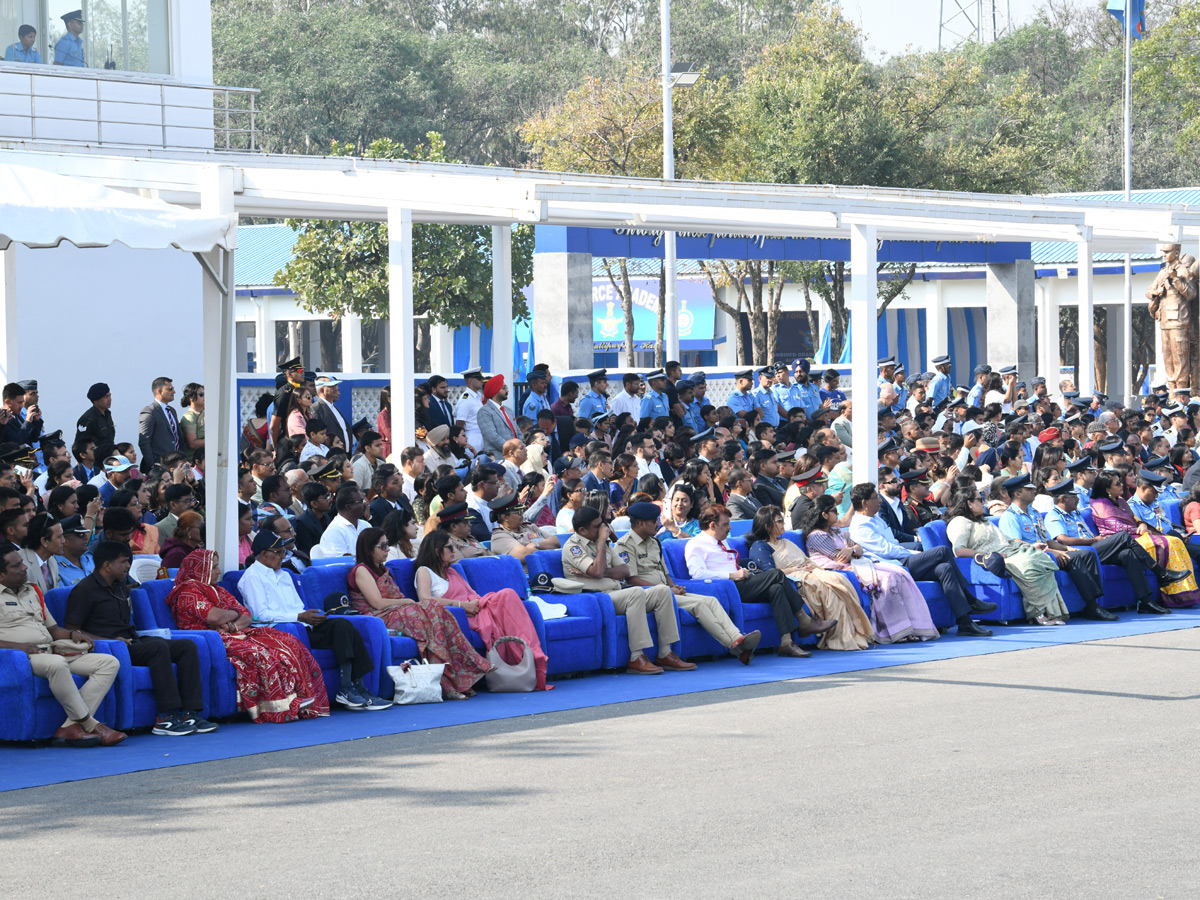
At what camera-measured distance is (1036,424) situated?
18141mm

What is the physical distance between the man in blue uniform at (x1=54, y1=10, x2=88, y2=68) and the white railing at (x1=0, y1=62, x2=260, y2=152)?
18 cm

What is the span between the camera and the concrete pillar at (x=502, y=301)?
19484 millimetres

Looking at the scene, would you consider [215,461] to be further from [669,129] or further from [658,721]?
[669,129]

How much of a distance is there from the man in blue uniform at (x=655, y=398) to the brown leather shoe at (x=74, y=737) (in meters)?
9.55

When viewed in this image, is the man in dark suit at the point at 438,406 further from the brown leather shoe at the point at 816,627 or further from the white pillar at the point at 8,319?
the brown leather shoe at the point at 816,627

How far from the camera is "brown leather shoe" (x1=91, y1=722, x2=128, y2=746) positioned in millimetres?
8359

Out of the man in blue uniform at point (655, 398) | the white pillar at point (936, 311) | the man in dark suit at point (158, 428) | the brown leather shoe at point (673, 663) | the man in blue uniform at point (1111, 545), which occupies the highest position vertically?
the white pillar at point (936, 311)

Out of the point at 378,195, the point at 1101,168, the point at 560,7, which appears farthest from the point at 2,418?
the point at 560,7

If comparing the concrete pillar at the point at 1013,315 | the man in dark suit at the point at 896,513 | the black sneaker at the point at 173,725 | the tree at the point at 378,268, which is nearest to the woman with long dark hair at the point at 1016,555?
the man in dark suit at the point at 896,513

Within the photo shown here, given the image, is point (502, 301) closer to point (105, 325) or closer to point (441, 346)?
point (105, 325)

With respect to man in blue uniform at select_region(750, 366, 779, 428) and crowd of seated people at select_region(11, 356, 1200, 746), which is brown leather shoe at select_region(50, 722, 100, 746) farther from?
man in blue uniform at select_region(750, 366, 779, 428)

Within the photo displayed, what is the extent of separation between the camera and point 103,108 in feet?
58.3

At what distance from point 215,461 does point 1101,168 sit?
149 feet

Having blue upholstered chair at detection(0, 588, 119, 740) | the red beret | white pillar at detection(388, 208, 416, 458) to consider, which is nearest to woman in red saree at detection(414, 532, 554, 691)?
blue upholstered chair at detection(0, 588, 119, 740)
